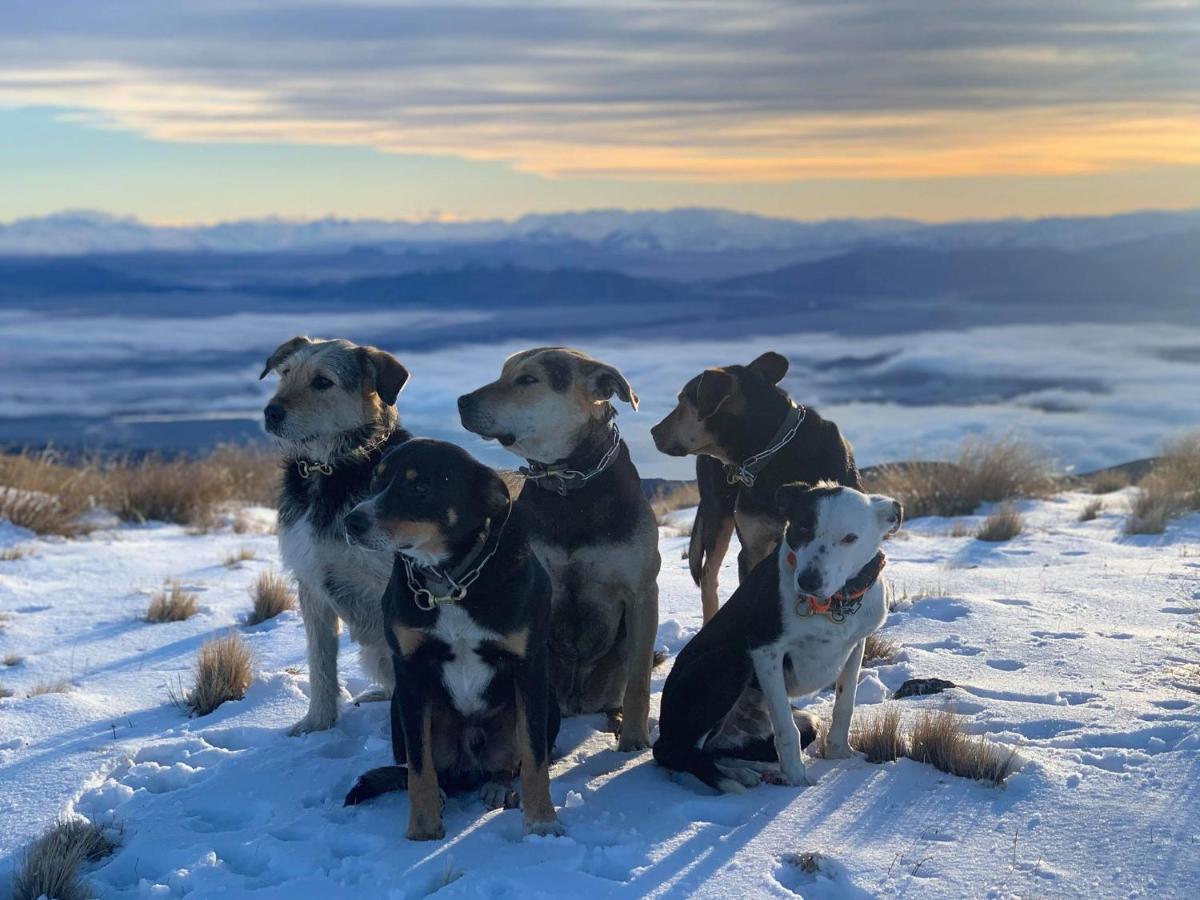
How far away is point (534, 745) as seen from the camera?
514cm

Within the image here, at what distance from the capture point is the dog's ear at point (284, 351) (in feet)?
22.6

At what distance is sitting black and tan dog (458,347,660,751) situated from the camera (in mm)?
6094

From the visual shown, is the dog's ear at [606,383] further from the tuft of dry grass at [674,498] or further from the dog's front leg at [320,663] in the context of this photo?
the tuft of dry grass at [674,498]

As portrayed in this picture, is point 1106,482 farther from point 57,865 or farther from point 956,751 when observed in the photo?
point 57,865

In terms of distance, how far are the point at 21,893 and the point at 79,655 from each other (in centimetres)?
376

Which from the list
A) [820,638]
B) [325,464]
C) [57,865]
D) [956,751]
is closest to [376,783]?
[57,865]

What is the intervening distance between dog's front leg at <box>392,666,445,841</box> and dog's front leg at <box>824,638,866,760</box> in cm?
197

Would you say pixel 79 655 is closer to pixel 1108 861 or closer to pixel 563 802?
pixel 563 802

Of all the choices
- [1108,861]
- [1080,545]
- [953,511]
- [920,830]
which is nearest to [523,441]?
[920,830]

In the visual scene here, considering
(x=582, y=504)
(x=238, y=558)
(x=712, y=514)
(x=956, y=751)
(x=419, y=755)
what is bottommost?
(x=238, y=558)

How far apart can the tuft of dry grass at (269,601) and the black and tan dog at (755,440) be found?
368cm

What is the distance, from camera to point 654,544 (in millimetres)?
6145

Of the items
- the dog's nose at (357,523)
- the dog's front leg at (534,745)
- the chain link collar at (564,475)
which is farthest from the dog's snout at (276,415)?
the dog's front leg at (534,745)

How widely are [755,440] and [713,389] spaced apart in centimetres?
39
